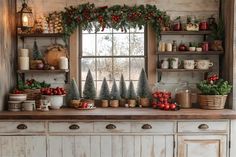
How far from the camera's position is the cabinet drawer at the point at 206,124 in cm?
392

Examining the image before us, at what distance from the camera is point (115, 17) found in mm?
4523

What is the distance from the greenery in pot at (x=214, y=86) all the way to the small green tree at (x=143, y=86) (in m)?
0.70

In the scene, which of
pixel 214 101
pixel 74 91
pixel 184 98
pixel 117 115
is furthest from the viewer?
pixel 74 91

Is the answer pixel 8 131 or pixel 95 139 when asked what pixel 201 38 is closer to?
pixel 95 139

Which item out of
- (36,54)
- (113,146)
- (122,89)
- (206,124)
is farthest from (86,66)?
(206,124)

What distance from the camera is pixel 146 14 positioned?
4523 millimetres

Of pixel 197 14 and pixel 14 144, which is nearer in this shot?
pixel 14 144

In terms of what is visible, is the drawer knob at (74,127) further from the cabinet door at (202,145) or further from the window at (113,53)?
the cabinet door at (202,145)

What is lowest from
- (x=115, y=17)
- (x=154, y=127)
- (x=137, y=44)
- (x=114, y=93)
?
(x=154, y=127)

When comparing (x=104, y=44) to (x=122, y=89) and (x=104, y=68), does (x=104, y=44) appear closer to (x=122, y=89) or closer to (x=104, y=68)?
(x=104, y=68)

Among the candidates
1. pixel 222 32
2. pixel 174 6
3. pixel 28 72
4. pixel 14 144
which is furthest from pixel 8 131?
pixel 222 32

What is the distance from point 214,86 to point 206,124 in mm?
577

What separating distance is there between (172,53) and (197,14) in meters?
0.68

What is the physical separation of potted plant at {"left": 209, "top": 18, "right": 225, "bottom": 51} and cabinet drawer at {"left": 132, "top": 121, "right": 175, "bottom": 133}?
1296mm
